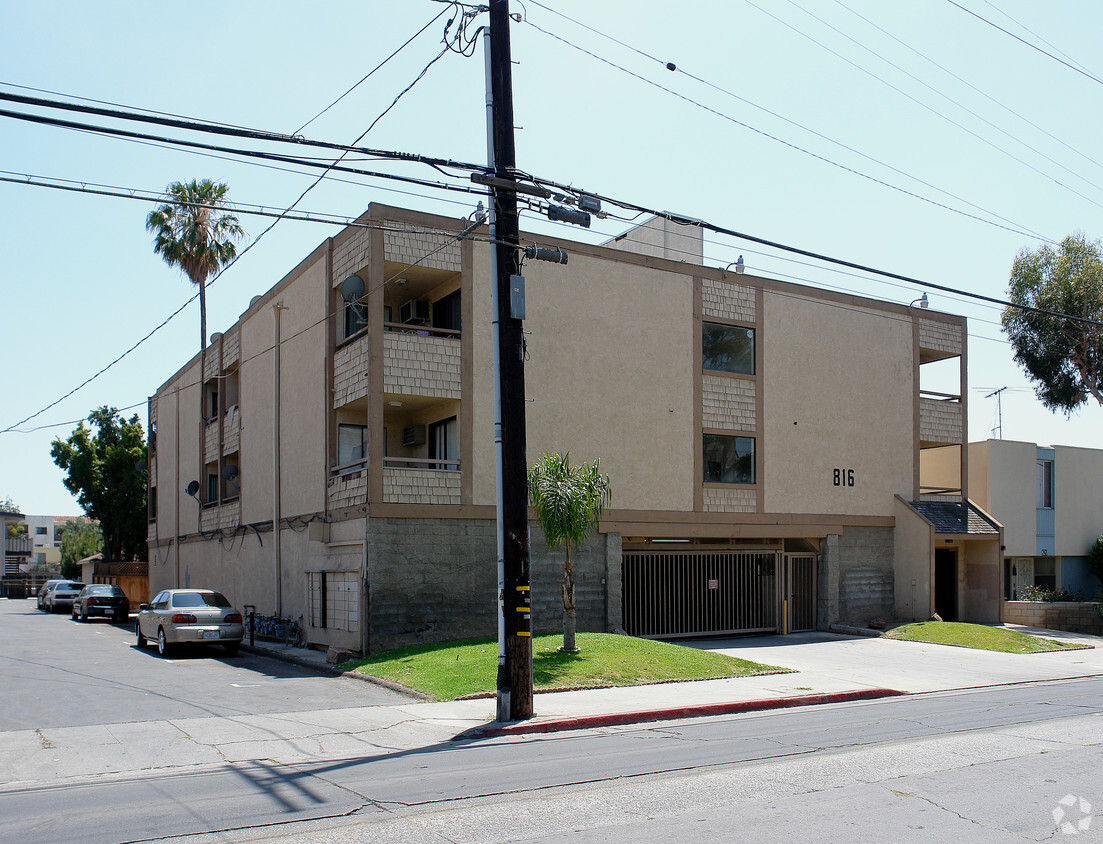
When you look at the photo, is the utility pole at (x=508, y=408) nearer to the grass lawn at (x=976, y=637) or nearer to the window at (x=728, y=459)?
the window at (x=728, y=459)

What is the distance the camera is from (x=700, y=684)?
17.1 meters

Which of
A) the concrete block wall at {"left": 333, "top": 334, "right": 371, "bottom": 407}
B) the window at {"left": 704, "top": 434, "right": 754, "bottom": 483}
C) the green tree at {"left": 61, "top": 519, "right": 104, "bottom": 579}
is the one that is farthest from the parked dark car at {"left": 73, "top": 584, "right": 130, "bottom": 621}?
the green tree at {"left": 61, "top": 519, "right": 104, "bottom": 579}

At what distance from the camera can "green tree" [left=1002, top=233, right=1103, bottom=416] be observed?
36.8 meters

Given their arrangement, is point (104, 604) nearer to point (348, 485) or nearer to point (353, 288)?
point (348, 485)

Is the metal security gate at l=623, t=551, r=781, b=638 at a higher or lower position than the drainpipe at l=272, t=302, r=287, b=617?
lower

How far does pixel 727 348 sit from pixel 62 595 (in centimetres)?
3732

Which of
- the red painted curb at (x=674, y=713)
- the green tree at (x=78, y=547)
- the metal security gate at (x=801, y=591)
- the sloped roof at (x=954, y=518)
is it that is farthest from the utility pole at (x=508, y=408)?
the green tree at (x=78, y=547)

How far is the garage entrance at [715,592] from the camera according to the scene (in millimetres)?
25422

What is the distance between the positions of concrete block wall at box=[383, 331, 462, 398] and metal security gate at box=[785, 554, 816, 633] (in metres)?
11.6

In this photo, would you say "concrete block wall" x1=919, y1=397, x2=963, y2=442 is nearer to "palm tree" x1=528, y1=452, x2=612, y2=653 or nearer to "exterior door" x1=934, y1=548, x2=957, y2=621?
"exterior door" x1=934, y1=548, x2=957, y2=621

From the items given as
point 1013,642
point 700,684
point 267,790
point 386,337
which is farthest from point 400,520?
point 1013,642

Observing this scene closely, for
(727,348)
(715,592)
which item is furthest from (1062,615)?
(727,348)

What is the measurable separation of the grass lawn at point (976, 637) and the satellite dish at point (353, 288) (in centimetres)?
1646

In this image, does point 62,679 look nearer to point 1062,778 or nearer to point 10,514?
point 1062,778
